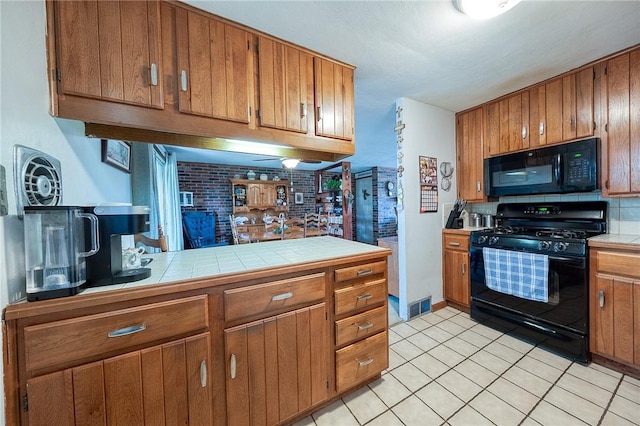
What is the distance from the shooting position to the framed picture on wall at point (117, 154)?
58.0 inches

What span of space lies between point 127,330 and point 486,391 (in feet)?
6.36

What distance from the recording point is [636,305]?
1452 millimetres

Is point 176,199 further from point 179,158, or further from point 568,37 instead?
point 568,37

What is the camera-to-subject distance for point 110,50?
40.9 inches

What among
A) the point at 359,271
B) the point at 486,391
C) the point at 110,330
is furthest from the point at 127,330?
the point at 486,391

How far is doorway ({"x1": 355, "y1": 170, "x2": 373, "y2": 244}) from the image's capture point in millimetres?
6141

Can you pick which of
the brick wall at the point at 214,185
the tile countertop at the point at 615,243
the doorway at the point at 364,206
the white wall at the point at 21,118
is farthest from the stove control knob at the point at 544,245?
the brick wall at the point at 214,185

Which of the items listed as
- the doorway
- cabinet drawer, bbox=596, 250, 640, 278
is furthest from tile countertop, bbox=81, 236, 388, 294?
the doorway

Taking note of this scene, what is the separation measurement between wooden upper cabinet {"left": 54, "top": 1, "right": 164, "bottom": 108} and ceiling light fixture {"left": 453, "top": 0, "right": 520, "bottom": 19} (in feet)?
5.04

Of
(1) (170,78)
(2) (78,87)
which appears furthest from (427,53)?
(2) (78,87)

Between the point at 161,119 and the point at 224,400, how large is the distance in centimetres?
136

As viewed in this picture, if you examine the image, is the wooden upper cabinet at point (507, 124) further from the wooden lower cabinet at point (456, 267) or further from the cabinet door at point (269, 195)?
the cabinet door at point (269, 195)

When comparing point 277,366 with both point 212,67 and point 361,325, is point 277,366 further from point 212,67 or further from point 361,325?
point 212,67

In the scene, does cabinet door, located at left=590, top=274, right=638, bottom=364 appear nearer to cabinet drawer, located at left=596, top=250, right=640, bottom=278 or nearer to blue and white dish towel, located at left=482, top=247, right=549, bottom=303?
cabinet drawer, located at left=596, top=250, right=640, bottom=278
